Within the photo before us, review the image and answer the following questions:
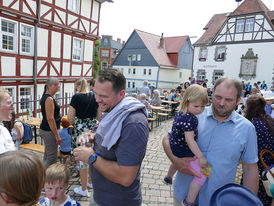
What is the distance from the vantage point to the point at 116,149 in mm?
1495

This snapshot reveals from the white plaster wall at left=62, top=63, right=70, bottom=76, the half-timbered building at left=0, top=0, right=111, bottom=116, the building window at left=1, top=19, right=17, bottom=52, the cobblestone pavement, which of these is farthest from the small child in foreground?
the white plaster wall at left=62, top=63, right=70, bottom=76

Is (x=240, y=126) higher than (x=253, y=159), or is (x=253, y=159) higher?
(x=240, y=126)

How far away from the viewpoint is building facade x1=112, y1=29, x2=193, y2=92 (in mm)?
31922

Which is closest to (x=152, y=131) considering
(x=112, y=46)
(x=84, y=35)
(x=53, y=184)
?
(x=53, y=184)

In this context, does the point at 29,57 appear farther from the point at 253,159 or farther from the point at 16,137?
the point at 253,159

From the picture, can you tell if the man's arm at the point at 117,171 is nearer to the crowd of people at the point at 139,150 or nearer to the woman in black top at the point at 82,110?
the crowd of people at the point at 139,150

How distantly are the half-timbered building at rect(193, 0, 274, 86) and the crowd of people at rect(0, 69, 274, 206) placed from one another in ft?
72.5

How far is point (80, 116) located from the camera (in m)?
3.90

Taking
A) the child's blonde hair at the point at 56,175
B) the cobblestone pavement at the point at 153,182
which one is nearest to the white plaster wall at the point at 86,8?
the cobblestone pavement at the point at 153,182

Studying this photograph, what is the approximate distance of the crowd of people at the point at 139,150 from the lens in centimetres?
112

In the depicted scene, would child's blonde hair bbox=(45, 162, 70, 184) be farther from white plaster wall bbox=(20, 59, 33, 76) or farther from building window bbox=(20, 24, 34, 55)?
building window bbox=(20, 24, 34, 55)

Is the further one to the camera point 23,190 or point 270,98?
point 270,98

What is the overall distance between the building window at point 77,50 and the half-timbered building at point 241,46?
55.4 ft

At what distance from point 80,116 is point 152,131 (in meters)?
5.30
